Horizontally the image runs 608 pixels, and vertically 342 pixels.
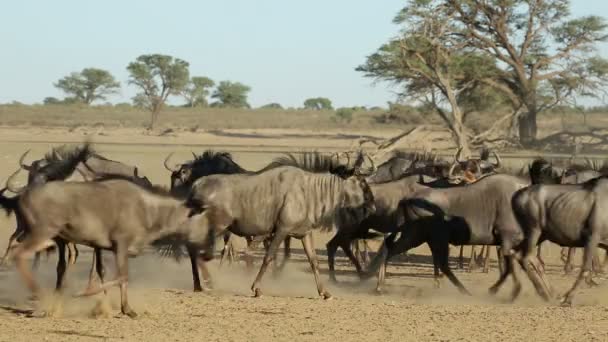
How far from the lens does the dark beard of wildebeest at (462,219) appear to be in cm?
1070

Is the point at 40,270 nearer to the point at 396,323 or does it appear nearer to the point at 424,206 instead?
the point at 424,206

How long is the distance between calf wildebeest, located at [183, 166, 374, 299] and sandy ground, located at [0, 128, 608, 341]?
621 millimetres

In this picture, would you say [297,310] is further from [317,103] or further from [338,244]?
[317,103]

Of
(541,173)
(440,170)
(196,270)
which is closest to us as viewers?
(196,270)

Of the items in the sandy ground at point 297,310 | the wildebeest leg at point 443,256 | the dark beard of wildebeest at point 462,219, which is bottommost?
the sandy ground at point 297,310

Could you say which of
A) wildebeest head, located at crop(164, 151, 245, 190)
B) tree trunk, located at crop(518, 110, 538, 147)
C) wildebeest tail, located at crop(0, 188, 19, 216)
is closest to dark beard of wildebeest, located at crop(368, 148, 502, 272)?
wildebeest head, located at crop(164, 151, 245, 190)

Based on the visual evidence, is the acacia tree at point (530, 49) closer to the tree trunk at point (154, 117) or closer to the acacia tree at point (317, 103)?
the tree trunk at point (154, 117)

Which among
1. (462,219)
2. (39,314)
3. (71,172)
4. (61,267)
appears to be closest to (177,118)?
(71,172)

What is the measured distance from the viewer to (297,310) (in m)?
9.24

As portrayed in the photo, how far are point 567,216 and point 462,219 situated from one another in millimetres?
1229

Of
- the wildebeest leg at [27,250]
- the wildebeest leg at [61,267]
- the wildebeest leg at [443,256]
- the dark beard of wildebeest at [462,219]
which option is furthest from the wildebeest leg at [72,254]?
the wildebeest leg at [443,256]

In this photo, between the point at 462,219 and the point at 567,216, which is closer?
the point at 567,216

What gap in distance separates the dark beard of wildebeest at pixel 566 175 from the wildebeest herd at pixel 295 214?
33mm

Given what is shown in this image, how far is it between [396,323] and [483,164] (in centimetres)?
660
